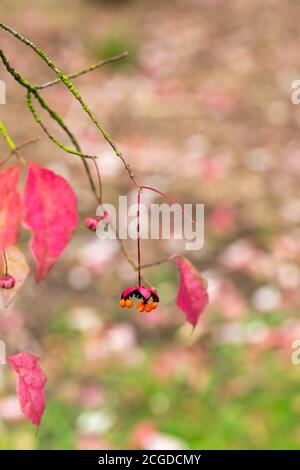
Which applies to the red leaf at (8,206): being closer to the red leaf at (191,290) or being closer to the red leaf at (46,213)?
the red leaf at (46,213)

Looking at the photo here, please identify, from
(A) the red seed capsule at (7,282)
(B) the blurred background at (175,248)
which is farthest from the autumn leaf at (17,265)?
(B) the blurred background at (175,248)

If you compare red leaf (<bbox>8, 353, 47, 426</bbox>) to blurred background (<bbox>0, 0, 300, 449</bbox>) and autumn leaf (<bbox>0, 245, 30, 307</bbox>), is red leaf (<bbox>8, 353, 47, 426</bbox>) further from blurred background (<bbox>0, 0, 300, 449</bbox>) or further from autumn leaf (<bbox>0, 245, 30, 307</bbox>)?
blurred background (<bbox>0, 0, 300, 449</bbox>)

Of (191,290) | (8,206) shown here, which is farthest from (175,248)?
(8,206)

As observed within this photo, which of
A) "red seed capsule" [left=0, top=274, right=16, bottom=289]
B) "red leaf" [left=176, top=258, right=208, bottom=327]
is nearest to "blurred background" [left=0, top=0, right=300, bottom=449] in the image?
"red leaf" [left=176, top=258, right=208, bottom=327]

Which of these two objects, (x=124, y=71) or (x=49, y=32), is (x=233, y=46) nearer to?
(x=124, y=71)
